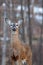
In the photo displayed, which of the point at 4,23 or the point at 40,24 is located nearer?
the point at 4,23

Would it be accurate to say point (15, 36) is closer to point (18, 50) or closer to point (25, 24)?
point (18, 50)

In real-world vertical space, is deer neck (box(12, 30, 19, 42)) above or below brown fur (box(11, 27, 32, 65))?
above

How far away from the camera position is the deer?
1.82m

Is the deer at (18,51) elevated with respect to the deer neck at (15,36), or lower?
lower

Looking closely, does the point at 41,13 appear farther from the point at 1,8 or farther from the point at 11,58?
the point at 11,58

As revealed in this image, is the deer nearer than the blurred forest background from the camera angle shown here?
Yes

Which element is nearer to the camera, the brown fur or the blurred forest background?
the brown fur

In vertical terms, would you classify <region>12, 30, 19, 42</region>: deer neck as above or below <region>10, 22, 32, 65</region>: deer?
above

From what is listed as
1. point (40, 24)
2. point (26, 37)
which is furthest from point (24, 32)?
point (40, 24)

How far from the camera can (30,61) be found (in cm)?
198

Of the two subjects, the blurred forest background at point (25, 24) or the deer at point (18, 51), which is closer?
the deer at point (18, 51)

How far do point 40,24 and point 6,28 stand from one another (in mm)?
466

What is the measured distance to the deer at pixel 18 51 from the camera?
1818 mm

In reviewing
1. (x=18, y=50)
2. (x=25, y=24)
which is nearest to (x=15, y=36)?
(x=18, y=50)
